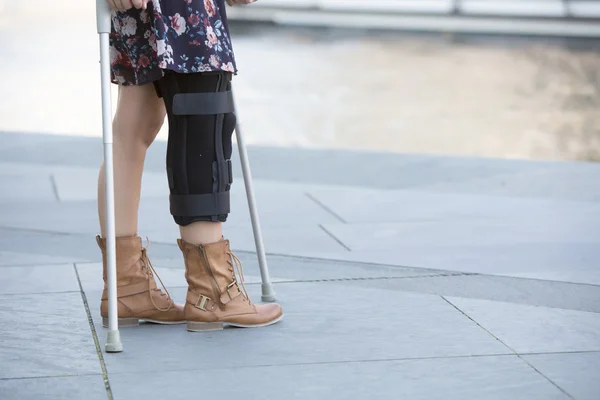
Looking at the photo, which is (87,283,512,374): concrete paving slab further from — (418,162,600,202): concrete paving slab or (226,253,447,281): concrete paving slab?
(418,162,600,202): concrete paving slab

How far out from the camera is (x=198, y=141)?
10.4 feet

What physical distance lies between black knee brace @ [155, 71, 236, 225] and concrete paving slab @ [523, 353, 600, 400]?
1.00m

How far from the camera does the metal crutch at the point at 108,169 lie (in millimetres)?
2922

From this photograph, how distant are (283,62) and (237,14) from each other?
10.8 metres

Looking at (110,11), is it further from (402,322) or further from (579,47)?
(579,47)

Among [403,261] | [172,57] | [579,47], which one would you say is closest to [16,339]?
[172,57]

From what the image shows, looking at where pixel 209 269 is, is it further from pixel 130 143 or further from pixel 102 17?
pixel 102 17

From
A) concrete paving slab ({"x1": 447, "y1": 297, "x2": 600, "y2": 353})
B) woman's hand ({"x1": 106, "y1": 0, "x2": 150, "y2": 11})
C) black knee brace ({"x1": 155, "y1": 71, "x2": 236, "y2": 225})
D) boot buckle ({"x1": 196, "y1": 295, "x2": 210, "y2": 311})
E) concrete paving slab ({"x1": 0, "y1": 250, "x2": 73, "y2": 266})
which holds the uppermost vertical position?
woman's hand ({"x1": 106, "y1": 0, "x2": 150, "y2": 11})

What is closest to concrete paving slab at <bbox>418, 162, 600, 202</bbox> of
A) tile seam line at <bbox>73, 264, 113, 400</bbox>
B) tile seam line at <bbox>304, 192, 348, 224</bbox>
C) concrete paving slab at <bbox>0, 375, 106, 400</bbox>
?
tile seam line at <bbox>304, 192, 348, 224</bbox>

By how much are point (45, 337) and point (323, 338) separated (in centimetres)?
80

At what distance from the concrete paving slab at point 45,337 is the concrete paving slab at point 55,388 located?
0.05 meters

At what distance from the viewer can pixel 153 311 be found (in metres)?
3.34

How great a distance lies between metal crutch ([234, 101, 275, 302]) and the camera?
3.48m

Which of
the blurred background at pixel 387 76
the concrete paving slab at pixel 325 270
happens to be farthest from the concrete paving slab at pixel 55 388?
the blurred background at pixel 387 76
